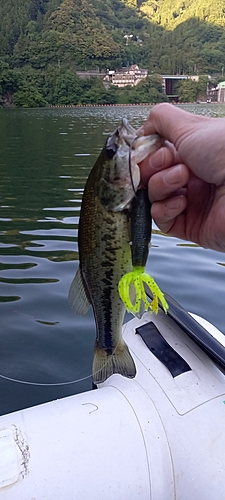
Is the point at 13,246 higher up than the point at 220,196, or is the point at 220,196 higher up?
the point at 220,196

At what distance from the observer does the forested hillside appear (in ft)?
272

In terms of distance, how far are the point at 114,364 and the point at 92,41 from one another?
11193 centimetres

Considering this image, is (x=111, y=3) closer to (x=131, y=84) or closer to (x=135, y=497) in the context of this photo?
(x=131, y=84)

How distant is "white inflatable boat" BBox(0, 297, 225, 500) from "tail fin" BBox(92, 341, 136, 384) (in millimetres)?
255

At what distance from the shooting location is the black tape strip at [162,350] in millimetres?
2588

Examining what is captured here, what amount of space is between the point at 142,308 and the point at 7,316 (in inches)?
130

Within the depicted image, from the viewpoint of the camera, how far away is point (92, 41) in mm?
103438

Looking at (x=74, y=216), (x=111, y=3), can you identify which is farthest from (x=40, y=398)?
(x=111, y=3)

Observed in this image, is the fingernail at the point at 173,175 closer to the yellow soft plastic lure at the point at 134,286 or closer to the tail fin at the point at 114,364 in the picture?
the yellow soft plastic lure at the point at 134,286

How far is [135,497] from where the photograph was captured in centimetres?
208

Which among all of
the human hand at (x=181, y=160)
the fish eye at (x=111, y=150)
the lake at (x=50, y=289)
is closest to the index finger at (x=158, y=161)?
the human hand at (x=181, y=160)

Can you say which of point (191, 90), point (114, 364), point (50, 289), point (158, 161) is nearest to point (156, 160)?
point (158, 161)

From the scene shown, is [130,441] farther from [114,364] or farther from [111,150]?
[111,150]

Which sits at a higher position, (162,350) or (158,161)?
(158,161)
